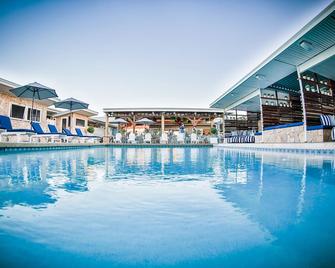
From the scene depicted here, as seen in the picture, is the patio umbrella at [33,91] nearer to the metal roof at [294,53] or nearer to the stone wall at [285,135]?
the metal roof at [294,53]

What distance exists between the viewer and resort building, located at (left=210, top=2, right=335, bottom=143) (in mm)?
5805

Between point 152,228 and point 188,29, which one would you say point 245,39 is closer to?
point 188,29

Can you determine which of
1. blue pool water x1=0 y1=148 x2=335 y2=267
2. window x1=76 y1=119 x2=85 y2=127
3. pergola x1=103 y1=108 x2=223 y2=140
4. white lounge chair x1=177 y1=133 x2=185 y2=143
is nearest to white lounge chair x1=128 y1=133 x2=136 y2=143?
pergola x1=103 y1=108 x2=223 y2=140

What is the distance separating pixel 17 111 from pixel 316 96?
16057mm

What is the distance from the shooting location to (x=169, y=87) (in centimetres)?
1895

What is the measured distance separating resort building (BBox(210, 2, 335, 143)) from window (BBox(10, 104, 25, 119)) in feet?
42.7

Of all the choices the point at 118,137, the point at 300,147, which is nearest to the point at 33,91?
the point at 118,137

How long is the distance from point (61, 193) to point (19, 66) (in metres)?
13.4

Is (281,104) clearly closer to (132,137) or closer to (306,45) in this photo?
(306,45)

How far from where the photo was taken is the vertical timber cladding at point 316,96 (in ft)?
24.8

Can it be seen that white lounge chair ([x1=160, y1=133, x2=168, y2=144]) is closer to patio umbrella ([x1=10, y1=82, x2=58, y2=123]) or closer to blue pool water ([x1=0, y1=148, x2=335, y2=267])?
patio umbrella ([x1=10, y1=82, x2=58, y2=123])

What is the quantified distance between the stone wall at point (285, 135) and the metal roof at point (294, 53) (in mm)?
2403

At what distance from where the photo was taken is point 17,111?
40.3 ft

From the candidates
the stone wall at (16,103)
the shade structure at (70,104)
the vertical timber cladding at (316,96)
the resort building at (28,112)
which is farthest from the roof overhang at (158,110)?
the vertical timber cladding at (316,96)
